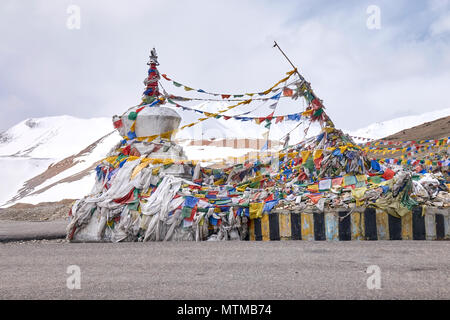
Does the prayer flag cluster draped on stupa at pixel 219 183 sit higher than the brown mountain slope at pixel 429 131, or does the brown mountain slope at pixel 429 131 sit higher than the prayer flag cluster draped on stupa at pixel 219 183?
the brown mountain slope at pixel 429 131

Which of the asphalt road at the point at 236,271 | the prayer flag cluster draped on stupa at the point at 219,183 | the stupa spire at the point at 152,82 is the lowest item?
the asphalt road at the point at 236,271

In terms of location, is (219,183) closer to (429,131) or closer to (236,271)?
(236,271)

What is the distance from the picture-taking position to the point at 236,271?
4852 millimetres

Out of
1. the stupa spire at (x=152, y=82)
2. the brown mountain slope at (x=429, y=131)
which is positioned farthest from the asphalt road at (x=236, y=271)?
Result: the brown mountain slope at (x=429, y=131)

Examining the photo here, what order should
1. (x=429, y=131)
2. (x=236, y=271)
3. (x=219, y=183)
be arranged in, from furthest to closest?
1. (x=429, y=131)
2. (x=219, y=183)
3. (x=236, y=271)

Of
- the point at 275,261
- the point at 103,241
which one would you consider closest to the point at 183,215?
the point at 103,241

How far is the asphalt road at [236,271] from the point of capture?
3945mm

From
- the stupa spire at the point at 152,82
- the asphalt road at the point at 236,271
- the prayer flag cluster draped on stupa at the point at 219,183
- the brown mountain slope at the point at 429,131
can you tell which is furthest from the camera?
the brown mountain slope at the point at 429,131

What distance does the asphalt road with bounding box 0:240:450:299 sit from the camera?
3.95m

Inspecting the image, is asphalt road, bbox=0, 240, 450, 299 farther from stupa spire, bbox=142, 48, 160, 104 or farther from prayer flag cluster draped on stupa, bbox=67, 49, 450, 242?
stupa spire, bbox=142, 48, 160, 104

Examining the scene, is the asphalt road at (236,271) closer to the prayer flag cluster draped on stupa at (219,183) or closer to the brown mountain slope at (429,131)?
the prayer flag cluster draped on stupa at (219,183)

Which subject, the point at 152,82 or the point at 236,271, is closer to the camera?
the point at 236,271

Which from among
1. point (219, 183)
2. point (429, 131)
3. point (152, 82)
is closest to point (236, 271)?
point (219, 183)

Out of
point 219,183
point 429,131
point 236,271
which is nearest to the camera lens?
point 236,271
